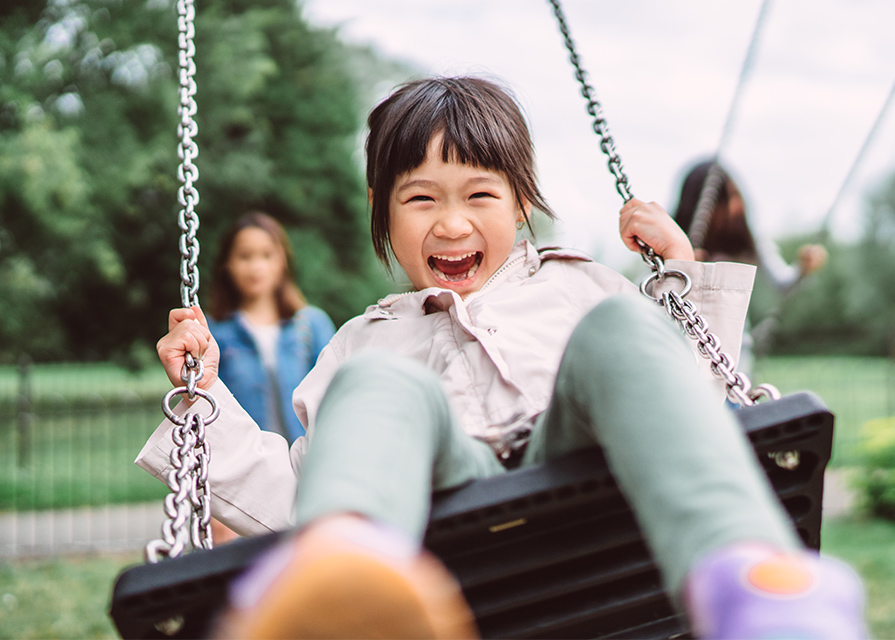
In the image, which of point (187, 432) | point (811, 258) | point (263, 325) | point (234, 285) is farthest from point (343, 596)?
point (811, 258)

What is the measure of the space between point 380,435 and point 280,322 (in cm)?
281

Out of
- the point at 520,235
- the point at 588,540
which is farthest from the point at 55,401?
the point at 588,540

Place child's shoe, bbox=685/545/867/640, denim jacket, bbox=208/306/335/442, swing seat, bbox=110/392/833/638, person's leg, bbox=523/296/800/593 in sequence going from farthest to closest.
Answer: denim jacket, bbox=208/306/335/442 < swing seat, bbox=110/392/833/638 < person's leg, bbox=523/296/800/593 < child's shoe, bbox=685/545/867/640

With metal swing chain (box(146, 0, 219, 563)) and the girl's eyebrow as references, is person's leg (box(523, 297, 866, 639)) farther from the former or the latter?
the girl's eyebrow

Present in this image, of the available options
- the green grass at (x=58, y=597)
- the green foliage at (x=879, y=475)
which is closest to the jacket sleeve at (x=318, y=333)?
the green grass at (x=58, y=597)

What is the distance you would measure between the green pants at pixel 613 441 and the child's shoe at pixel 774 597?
0.04 m

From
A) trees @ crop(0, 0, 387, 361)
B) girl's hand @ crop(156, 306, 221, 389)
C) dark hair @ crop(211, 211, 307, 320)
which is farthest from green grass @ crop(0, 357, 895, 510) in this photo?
girl's hand @ crop(156, 306, 221, 389)

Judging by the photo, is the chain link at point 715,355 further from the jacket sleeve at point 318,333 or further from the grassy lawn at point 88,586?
the grassy lawn at point 88,586

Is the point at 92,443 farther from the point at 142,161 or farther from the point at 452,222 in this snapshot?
the point at 452,222

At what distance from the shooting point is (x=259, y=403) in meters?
3.47

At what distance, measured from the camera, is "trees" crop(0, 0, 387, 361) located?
7.11 m

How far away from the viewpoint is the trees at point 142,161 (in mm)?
7105

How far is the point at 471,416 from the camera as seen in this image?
4.75ft

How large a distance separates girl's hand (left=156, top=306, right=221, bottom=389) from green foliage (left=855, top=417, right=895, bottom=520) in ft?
15.4
